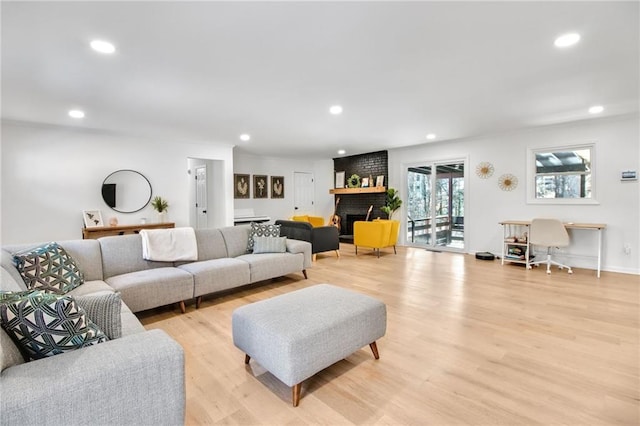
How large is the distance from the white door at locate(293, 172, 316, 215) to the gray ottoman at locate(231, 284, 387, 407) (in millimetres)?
6763

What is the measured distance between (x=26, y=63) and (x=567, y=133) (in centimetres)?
698

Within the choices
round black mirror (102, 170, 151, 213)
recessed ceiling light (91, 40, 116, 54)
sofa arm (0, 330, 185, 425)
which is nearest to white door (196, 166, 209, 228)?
round black mirror (102, 170, 151, 213)

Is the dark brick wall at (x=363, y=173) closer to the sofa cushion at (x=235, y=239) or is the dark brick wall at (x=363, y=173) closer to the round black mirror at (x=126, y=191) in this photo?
the sofa cushion at (x=235, y=239)

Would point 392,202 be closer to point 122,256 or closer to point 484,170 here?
point 484,170

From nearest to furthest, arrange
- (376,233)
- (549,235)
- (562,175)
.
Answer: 1. (549,235)
2. (562,175)
3. (376,233)

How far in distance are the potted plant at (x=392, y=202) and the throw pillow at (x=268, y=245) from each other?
12.1ft

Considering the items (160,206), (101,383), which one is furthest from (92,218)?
(101,383)

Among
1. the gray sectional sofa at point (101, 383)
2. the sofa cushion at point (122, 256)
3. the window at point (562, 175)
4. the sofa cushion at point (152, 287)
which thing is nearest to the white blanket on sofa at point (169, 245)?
the sofa cushion at point (122, 256)

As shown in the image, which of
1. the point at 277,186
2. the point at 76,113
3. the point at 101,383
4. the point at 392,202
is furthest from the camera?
the point at 277,186

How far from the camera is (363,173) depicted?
8.20 meters

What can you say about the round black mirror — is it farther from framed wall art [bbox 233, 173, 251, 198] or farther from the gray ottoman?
the gray ottoman

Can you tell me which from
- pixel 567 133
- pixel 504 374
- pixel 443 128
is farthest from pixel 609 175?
pixel 504 374

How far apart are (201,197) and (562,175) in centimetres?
751

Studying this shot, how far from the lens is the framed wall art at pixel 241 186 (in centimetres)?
777
